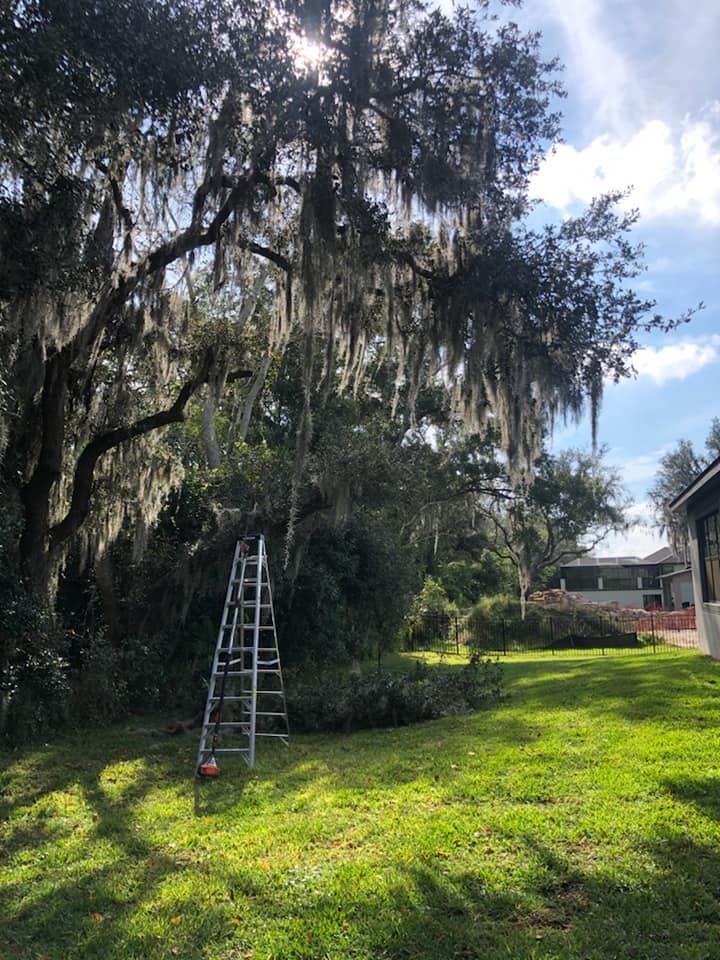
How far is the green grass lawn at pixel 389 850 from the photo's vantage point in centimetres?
309

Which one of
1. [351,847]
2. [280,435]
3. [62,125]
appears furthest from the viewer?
[280,435]

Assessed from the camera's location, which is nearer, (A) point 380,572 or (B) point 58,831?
(B) point 58,831

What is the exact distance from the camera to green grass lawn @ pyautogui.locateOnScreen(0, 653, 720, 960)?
3088 mm

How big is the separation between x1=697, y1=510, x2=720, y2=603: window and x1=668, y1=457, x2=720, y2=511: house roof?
0.51 metres

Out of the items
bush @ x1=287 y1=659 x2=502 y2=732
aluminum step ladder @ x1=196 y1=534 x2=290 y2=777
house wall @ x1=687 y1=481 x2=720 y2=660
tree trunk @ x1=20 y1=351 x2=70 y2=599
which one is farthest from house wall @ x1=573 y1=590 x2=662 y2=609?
tree trunk @ x1=20 y1=351 x2=70 y2=599

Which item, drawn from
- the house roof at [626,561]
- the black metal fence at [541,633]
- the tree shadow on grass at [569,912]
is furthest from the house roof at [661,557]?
the tree shadow on grass at [569,912]

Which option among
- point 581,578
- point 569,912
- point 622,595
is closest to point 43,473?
point 569,912

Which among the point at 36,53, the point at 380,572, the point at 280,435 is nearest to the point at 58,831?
the point at 36,53

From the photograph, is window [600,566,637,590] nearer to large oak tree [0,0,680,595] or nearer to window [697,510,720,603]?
window [697,510,720,603]

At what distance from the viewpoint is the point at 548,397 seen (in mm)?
8172

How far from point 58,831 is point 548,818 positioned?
11.1ft

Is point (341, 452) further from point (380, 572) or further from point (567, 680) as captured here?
point (567, 680)

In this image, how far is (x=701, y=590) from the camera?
13.4 meters

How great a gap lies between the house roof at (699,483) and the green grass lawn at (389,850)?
16.2 ft
